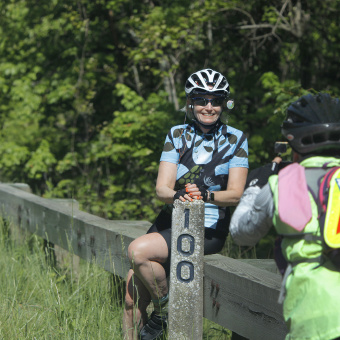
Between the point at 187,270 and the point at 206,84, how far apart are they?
132 cm

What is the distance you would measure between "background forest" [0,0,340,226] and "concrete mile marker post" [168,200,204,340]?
5.09 metres

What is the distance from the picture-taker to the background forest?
373 inches

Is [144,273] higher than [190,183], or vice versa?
[190,183]

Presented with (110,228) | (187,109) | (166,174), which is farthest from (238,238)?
(110,228)

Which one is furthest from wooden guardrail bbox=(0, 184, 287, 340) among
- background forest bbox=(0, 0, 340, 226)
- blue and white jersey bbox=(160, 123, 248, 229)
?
background forest bbox=(0, 0, 340, 226)

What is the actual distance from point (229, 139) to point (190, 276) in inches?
38.9

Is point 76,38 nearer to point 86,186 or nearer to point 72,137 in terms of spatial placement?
point 72,137

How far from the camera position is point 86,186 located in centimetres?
999

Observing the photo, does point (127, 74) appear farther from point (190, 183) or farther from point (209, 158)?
point (190, 183)

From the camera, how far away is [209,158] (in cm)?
405

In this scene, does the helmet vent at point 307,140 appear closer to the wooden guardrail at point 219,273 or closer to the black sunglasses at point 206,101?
the wooden guardrail at point 219,273

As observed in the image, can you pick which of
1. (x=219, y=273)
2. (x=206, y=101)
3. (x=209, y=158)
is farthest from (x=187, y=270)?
(x=206, y=101)

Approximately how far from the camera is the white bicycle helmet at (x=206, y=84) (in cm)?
426

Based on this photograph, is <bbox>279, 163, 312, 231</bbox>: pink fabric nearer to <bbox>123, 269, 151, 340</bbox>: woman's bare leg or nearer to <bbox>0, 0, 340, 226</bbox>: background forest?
<bbox>123, 269, 151, 340</bbox>: woman's bare leg
